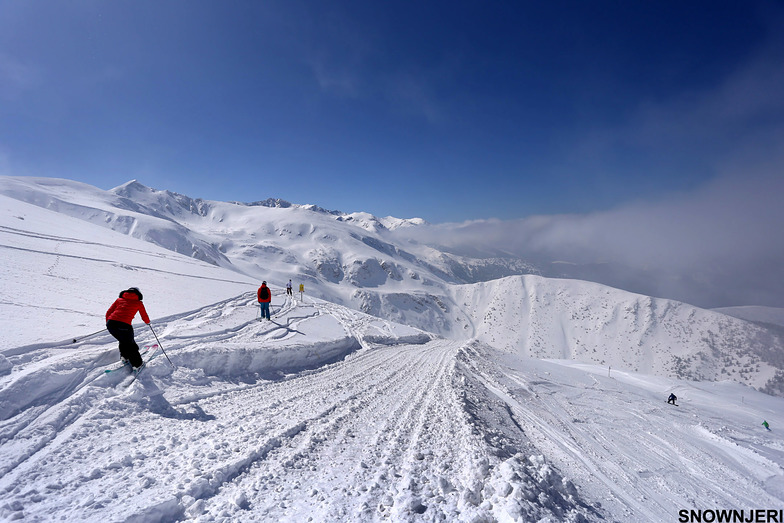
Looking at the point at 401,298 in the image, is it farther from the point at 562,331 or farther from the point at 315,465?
the point at 315,465

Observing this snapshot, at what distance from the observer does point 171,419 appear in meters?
5.62

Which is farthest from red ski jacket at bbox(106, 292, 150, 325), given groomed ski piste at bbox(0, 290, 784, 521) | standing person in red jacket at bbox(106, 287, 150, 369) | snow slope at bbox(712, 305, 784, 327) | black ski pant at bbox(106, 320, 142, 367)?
snow slope at bbox(712, 305, 784, 327)

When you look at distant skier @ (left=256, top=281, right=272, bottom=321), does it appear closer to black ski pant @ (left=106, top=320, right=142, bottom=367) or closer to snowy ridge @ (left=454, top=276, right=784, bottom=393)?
black ski pant @ (left=106, top=320, right=142, bottom=367)

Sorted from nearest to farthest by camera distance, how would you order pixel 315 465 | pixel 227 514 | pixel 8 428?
pixel 227 514, pixel 8 428, pixel 315 465

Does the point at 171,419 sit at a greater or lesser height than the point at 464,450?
lesser

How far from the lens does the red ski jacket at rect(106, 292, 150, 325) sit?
6.66 m

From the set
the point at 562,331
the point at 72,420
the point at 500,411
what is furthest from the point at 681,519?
the point at 562,331

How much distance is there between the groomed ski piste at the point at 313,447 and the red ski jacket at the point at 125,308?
2.98ft

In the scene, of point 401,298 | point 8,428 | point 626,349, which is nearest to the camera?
point 8,428

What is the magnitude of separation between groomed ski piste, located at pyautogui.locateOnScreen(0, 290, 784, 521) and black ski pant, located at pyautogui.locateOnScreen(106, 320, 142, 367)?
0.38 m

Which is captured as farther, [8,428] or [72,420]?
[72,420]

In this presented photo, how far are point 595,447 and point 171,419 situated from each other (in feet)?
31.7

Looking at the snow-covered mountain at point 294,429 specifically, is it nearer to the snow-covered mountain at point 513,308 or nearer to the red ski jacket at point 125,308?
the red ski jacket at point 125,308

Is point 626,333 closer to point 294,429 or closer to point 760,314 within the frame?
point 760,314
